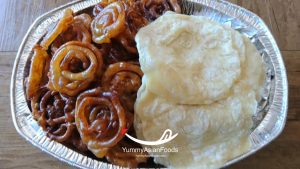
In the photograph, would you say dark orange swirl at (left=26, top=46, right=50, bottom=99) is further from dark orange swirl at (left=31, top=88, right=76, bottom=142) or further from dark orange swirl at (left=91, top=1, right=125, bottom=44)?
dark orange swirl at (left=91, top=1, right=125, bottom=44)

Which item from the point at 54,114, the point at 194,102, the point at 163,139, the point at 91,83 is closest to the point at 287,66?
the point at 194,102

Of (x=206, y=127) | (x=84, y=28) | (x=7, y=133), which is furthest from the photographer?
(x=7, y=133)

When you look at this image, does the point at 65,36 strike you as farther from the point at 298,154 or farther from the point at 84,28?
the point at 298,154

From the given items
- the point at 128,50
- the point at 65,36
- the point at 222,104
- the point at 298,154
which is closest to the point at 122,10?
the point at 128,50

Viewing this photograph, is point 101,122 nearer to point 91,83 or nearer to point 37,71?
point 91,83

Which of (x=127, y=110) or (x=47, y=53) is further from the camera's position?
(x=47, y=53)

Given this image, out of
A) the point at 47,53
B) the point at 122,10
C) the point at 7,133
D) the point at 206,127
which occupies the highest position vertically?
the point at 122,10

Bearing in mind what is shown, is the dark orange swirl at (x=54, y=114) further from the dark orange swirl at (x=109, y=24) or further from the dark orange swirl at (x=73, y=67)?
the dark orange swirl at (x=109, y=24)
